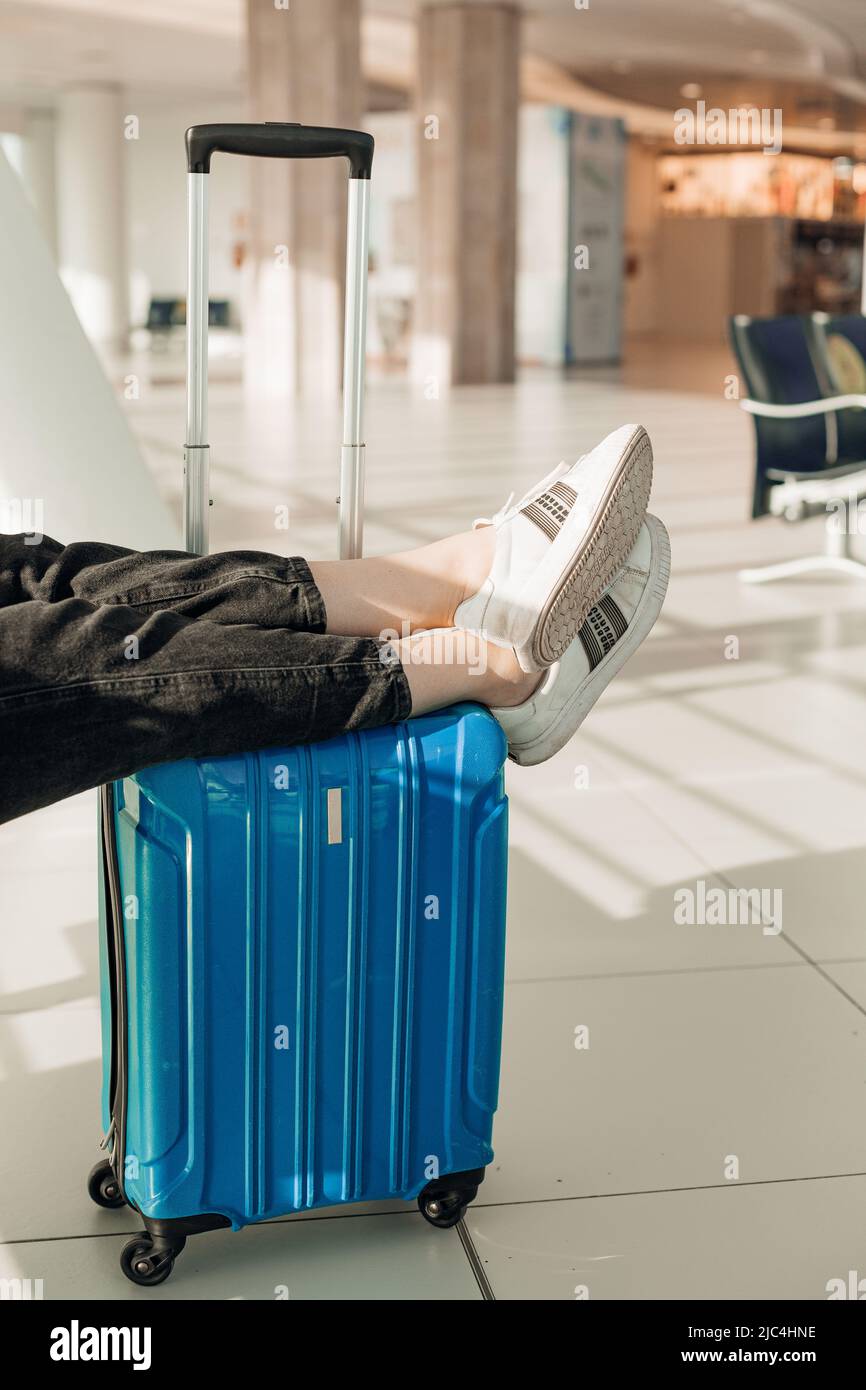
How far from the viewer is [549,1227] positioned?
6.03ft

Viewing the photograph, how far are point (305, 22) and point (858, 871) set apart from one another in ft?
43.0

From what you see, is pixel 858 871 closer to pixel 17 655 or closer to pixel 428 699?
pixel 428 699

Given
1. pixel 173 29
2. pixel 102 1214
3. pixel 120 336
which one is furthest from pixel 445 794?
pixel 120 336

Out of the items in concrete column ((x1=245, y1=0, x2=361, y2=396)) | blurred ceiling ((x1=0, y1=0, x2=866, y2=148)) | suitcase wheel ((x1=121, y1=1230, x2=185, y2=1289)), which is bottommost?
suitcase wheel ((x1=121, y1=1230, x2=185, y2=1289))

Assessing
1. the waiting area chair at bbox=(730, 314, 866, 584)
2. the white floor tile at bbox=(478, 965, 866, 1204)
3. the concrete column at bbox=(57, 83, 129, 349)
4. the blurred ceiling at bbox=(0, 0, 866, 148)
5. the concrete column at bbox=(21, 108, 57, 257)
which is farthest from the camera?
the concrete column at bbox=(21, 108, 57, 257)

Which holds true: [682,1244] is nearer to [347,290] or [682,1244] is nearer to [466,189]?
[347,290]

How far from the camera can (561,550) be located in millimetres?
1771

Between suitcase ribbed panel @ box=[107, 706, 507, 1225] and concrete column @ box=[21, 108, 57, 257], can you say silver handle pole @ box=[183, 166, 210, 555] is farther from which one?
concrete column @ box=[21, 108, 57, 257]

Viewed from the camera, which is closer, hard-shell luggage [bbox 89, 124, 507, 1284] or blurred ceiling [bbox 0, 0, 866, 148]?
hard-shell luggage [bbox 89, 124, 507, 1284]

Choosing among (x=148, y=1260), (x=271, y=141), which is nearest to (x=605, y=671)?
(x=271, y=141)

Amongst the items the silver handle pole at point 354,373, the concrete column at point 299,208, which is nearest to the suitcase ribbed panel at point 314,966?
the silver handle pole at point 354,373

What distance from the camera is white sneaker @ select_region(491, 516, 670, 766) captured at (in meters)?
1.84

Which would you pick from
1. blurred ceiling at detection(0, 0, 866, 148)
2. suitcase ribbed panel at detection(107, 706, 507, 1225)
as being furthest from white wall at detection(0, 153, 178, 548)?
blurred ceiling at detection(0, 0, 866, 148)

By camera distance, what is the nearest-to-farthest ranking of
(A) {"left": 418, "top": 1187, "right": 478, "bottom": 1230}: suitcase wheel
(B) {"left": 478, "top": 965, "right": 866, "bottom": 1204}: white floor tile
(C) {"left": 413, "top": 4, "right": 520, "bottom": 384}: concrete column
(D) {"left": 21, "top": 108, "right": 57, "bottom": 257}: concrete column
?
(A) {"left": 418, "top": 1187, "right": 478, "bottom": 1230}: suitcase wheel < (B) {"left": 478, "top": 965, "right": 866, "bottom": 1204}: white floor tile < (C) {"left": 413, "top": 4, "right": 520, "bottom": 384}: concrete column < (D) {"left": 21, "top": 108, "right": 57, "bottom": 257}: concrete column
